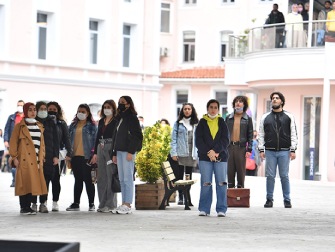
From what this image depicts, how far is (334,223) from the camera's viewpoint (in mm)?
19781

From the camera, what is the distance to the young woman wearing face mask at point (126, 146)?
68.6ft

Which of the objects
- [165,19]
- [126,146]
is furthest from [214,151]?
[165,19]

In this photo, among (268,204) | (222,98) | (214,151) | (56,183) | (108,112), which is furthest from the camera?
(222,98)

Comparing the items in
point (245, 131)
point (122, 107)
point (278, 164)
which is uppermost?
point (122, 107)

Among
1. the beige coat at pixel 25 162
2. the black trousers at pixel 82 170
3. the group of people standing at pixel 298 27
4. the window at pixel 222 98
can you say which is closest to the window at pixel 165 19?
the window at pixel 222 98

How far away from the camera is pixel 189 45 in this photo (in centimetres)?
7125

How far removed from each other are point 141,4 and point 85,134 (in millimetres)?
36223

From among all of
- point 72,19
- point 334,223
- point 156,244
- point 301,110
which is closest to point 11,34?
point 72,19

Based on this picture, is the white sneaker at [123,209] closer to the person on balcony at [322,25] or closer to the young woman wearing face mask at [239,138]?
the young woman wearing face mask at [239,138]

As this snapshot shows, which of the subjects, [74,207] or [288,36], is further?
[288,36]

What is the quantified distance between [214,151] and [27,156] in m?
3.09

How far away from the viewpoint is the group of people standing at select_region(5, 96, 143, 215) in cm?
2023

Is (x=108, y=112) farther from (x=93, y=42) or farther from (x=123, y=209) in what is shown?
(x=93, y=42)

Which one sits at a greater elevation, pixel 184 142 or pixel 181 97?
pixel 181 97
